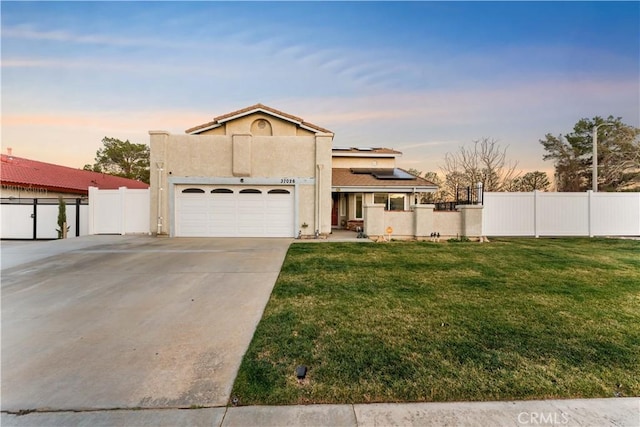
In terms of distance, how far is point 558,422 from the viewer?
91.7 inches

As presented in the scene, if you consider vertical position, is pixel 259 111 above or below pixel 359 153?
above

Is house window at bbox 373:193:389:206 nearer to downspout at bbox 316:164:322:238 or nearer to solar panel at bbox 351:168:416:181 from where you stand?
solar panel at bbox 351:168:416:181

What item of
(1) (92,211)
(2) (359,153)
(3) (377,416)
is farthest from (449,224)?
(1) (92,211)

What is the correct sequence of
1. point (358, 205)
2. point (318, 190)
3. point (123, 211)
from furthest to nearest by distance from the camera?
1. point (358, 205)
2. point (123, 211)
3. point (318, 190)

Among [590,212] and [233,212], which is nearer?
[590,212]

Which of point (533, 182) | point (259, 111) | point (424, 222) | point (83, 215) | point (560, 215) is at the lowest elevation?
point (424, 222)

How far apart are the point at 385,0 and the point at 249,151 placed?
8442mm

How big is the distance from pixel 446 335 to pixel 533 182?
29.0 m

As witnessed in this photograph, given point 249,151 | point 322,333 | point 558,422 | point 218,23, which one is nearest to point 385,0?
point 218,23

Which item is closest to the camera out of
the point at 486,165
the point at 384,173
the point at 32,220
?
the point at 32,220

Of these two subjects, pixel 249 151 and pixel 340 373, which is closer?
pixel 340 373

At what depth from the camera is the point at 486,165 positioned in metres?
22.0

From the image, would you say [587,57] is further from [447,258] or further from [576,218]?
[447,258]

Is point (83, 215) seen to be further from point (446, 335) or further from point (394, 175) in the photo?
point (446, 335)
